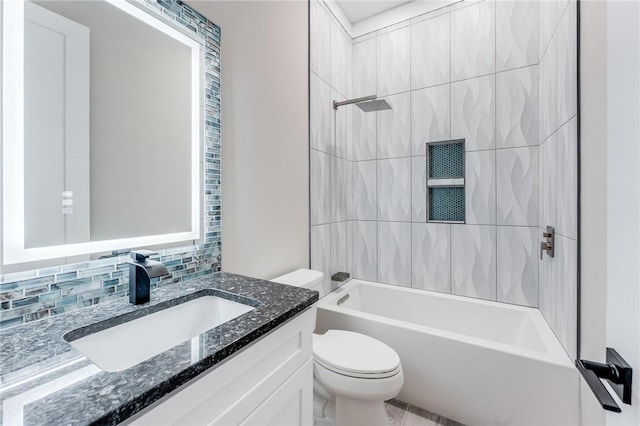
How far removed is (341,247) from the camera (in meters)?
2.47

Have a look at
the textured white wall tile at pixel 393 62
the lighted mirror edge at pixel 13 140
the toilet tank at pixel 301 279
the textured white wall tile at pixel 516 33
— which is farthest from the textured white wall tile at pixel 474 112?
the lighted mirror edge at pixel 13 140

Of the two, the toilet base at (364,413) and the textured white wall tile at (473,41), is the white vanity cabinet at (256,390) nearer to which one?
the toilet base at (364,413)

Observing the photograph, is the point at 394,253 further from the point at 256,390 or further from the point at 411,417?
the point at 256,390

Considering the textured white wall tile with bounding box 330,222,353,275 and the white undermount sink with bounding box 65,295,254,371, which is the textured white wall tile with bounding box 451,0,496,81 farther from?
the white undermount sink with bounding box 65,295,254,371

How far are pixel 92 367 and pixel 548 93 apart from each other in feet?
7.79

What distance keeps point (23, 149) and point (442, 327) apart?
251cm

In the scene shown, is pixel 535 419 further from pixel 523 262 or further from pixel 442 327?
pixel 523 262

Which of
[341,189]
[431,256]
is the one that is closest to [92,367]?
[341,189]

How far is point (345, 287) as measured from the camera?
2.39 metres

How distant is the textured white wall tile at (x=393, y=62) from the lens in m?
2.36

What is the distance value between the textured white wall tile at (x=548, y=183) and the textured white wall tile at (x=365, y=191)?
1184 mm

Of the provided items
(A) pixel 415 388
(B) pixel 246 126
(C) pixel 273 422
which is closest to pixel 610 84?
(C) pixel 273 422

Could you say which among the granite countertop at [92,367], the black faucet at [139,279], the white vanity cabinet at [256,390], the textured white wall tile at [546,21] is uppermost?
the textured white wall tile at [546,21]

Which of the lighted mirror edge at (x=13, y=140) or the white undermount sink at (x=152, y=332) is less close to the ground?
the lighted mirror edge at (x=13, y=140)
